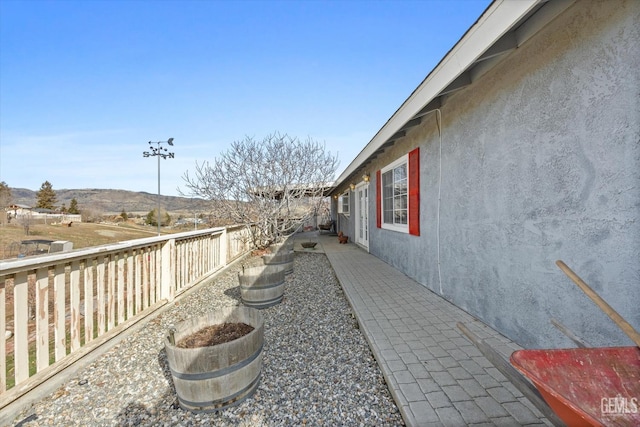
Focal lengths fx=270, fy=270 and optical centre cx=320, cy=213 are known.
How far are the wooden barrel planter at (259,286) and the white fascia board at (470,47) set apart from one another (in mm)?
2976

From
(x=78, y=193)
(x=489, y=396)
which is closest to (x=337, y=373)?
(x=489, y=396)

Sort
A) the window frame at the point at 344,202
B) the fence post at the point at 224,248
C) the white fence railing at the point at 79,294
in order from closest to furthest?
the white fence railing at the point at 79,294 < the fence post at the point at 224,248 < the window frame at the point at 344,202

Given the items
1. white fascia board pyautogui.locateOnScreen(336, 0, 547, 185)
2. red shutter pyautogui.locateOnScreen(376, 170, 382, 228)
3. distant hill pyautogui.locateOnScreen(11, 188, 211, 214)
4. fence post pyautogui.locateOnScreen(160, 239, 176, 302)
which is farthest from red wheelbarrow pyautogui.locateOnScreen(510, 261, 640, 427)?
distant hill pyautogui.locateOnScreen(11, 188, 211, 214)

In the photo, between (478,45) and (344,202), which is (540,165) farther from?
(344,202)

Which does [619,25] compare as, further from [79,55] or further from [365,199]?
[79,55]

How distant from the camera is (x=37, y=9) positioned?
5.56 meters

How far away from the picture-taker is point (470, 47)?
7.50 ft

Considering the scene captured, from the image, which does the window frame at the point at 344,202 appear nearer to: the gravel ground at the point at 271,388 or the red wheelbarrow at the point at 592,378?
the gravel ground at the point at 271,388

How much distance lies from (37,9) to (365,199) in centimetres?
892

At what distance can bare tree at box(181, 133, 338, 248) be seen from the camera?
26.2ft

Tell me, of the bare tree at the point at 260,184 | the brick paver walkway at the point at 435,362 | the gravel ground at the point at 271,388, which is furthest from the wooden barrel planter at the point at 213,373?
the bare tree at the point at 260,184

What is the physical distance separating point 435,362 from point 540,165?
6.35 feet

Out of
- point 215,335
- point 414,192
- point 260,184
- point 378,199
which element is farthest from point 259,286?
point 260,184

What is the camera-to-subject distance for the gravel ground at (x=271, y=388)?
6.31ft
